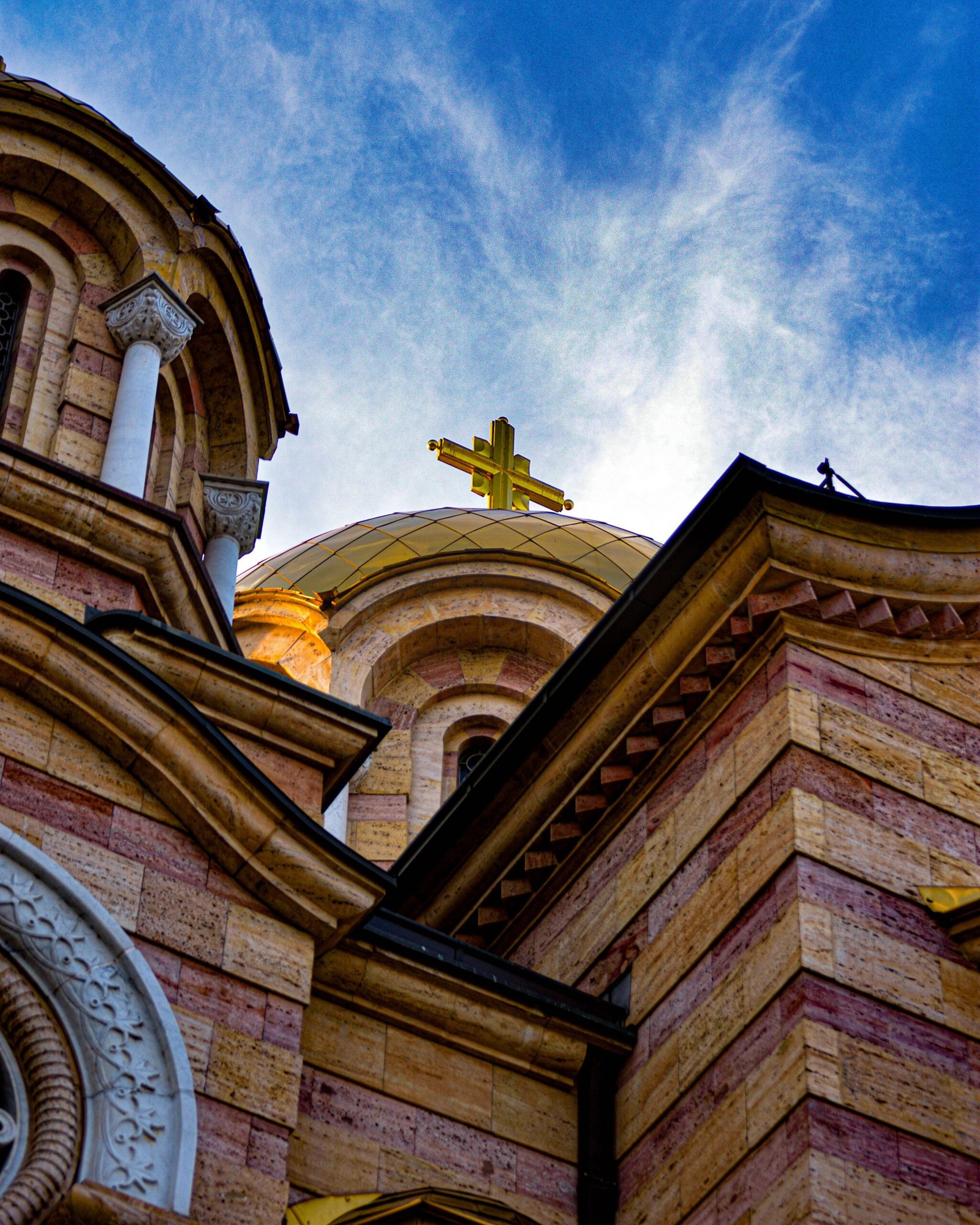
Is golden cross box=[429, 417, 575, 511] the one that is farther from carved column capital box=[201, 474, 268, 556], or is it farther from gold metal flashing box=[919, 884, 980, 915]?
gold metal flashing box=[919, 884, 980, 915]

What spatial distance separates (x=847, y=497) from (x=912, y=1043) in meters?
3.59

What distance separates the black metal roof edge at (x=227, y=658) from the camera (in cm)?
1207

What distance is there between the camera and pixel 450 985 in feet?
39.3

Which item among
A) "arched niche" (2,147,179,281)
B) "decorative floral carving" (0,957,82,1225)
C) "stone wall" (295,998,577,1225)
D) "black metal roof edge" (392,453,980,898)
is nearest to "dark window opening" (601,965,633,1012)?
"stone wall" (295,998,577,1225)

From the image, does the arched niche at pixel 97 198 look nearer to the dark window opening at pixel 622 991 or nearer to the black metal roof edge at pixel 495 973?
the black metal roof edge at pixel 495 973

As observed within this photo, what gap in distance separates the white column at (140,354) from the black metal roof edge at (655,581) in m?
3.48

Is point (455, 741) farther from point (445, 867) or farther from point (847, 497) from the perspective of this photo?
point (847, 497)

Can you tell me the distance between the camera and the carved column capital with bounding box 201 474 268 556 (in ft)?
58.1

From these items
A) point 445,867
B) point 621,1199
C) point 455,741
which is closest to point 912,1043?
point 621,1199

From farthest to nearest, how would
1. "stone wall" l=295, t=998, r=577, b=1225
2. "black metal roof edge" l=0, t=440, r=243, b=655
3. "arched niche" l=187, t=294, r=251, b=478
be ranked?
1. "arched niche" l=187, t=294, r=251, b=478
2. "black metal roof edge" l=0, t=440, r=243, b=655
3. "stone wall" l=295, t=998, r=577, b=1225

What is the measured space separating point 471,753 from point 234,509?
26.1ft

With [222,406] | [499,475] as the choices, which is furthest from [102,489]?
[499,475]

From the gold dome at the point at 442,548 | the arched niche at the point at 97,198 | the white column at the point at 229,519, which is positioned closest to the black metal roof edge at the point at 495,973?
the white column at the point at 229,519

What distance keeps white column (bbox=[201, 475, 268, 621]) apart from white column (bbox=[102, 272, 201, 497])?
1055mm
